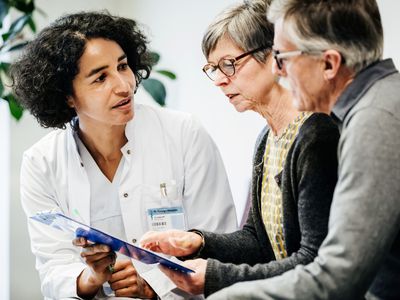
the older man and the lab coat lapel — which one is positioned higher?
the older man

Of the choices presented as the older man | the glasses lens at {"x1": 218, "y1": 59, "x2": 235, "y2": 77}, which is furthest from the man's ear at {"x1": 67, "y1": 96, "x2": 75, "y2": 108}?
the older man

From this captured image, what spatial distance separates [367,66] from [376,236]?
1.19 ft

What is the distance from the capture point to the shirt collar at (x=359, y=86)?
1238 millimetres

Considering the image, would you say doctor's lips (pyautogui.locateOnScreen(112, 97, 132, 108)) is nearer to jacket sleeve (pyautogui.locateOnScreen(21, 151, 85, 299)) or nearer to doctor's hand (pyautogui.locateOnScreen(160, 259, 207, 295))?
jacket sleeve (pyautogui.locateOnScreen(21, 151, 85, 299))

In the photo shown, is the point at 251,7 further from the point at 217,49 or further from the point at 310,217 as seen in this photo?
the point at 310,217

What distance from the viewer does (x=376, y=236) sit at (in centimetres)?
109

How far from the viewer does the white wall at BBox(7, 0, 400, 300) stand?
3459mm

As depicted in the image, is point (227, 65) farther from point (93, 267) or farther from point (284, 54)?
point (93, 267)

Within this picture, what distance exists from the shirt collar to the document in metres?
0.56

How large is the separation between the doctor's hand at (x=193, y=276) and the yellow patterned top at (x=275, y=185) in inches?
10.0

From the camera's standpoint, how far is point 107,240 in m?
1.67

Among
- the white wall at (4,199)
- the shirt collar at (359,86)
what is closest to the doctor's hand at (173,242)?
Answer: the shirt collar at (359,86)

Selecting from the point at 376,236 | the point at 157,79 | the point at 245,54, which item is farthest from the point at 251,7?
the point at 157,79

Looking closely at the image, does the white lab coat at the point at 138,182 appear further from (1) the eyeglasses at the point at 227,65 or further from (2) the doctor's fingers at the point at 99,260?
(1) the eyeglasses at the point at 227,65
